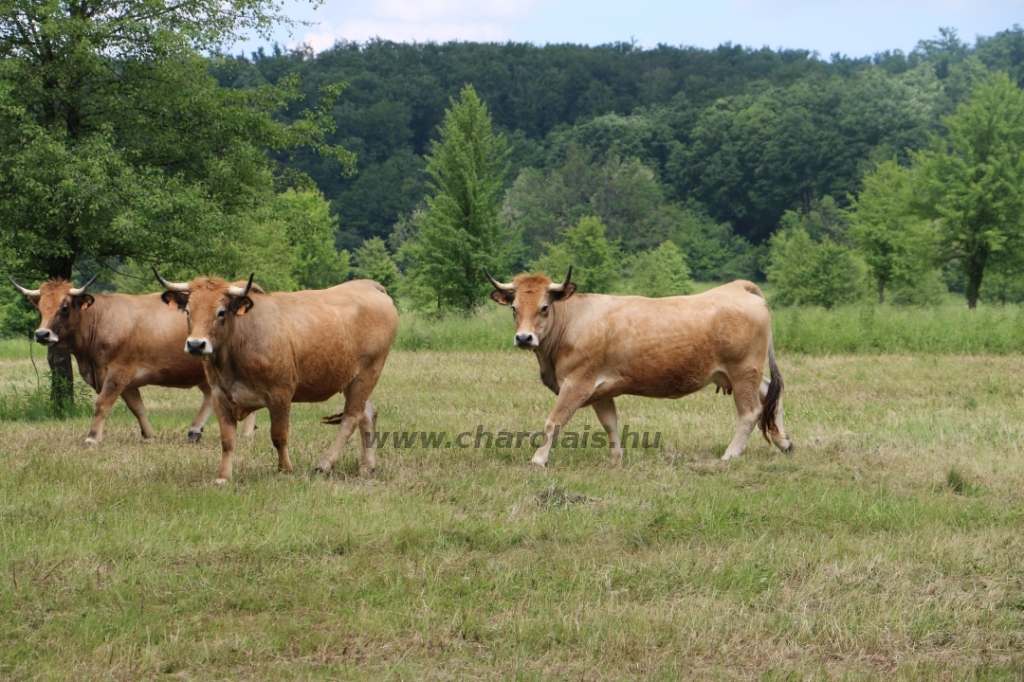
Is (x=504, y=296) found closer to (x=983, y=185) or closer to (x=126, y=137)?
(x=126, y=137)

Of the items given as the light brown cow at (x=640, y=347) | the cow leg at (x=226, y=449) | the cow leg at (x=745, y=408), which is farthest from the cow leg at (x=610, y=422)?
the cow leg at (x=226, y=449)

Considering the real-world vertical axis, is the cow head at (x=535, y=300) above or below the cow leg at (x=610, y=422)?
above

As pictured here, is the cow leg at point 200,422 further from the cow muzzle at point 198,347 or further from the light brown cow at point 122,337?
the cow muzzle at point 198,347

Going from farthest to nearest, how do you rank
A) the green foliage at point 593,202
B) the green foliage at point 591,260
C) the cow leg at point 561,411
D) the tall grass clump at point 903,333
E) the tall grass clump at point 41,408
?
1. the green foliage at point 593,202
2. the green foliage at point 591,260
3. the tall grass clump at point 903,333
4. the tall grass clump at point 41,408
5. the cow leg at point 561,411

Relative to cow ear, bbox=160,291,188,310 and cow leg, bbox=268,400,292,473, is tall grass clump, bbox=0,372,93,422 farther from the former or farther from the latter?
cow leg, bbox=268,400,292,473

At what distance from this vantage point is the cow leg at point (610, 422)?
1081 cm

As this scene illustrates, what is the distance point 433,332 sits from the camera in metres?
27.4

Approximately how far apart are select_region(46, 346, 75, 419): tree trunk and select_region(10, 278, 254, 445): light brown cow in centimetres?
218

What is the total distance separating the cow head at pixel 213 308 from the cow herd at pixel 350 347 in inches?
0.5

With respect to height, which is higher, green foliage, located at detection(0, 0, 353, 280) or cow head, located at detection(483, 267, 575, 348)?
green foliage, located at detection(0, 0, 353, 280)

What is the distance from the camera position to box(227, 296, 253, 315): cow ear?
29.4ft

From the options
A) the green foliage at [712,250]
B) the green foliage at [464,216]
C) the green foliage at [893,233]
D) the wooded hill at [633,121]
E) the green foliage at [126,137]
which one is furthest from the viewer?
the wooded hill at [633,121]

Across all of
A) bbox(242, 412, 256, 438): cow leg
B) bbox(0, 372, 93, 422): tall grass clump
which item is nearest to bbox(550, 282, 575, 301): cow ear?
bbox(242, 412, 256, 438): cow leg

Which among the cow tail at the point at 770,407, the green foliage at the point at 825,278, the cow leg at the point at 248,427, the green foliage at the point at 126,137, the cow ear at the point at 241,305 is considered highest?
the green foliage at the point at 126,137
